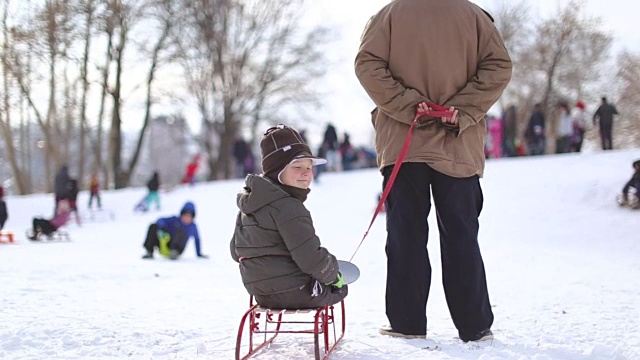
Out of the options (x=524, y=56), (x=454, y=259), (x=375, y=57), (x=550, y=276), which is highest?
(x=524, y=56)

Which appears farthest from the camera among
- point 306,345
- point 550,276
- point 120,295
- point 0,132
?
point 0,132

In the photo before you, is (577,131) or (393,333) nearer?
(393,333)

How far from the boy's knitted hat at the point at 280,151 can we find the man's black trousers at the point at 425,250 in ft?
2.07

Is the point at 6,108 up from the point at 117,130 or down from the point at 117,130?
up

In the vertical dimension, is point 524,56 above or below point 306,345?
above

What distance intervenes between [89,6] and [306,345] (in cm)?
2928

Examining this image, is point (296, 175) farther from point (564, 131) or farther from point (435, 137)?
point (564, 131)

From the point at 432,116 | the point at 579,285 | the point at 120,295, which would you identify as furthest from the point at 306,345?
the point at 579,285

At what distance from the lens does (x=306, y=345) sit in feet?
14.4

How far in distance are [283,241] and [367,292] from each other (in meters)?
3.78

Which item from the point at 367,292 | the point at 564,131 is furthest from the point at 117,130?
the point at 367,292

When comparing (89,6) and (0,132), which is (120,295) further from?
(0,132)

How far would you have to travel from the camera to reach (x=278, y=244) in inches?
157

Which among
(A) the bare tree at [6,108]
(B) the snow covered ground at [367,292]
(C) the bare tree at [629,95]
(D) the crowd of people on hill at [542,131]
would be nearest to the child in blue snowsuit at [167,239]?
(B) the snow covered ground at [367,292]
